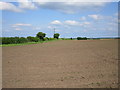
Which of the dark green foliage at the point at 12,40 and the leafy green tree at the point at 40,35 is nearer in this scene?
the dark green foliage at the point at 12,40

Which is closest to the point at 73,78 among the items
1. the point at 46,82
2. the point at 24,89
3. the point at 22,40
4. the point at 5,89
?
the point at 46,82

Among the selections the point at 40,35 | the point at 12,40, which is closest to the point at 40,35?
the point at 40,35

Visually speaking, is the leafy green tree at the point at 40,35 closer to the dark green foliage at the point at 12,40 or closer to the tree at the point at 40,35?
the tree at the point at 40,35

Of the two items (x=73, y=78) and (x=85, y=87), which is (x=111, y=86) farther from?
(x=73, y=78)

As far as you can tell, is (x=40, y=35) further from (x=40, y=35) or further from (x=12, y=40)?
(x=12, y=40)

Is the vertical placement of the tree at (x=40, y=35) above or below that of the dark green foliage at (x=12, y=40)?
above

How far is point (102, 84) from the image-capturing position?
407 centimetres

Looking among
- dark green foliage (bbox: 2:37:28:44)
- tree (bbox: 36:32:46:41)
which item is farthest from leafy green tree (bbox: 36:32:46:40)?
dark green foliage (bbox: 2:37:28:44)

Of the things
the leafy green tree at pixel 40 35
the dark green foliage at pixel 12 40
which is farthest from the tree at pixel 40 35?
the dark green foliage at pixel 12 40

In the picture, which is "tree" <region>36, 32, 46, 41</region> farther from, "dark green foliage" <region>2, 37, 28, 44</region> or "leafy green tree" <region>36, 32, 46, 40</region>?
"dark green foliage" <region>2, 37, 28, 44</region>

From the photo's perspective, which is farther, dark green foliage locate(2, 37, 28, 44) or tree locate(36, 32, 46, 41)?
tree locate(36, 32, 46, 41)

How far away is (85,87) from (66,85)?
1.91 feet

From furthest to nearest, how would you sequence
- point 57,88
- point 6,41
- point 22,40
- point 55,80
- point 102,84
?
point 22,40, point 6,41, point 55,80, point 102,84, point 57,88

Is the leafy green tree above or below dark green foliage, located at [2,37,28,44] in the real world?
above
